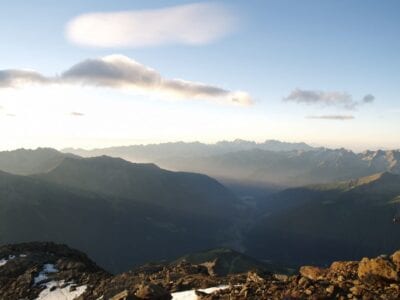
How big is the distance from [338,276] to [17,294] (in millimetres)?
44218

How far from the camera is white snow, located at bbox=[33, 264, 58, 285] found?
61.7m

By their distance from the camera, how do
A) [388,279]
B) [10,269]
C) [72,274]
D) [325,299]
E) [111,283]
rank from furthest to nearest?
1. [10,269]
2. [72,274]
3. [111,283]
4. [388,279]
5. [325,299]

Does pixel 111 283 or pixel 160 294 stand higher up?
pixel 160 294

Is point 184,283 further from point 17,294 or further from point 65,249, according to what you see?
point 65,249

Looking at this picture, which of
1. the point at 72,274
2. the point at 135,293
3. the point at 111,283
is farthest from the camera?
the point at 72,274

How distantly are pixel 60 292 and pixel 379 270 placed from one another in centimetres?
4196

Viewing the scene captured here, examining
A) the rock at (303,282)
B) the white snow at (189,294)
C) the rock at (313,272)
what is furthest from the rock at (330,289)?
the white snow at (189,294)

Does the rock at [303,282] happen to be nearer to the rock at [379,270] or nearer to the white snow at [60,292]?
the rock at [379,270]

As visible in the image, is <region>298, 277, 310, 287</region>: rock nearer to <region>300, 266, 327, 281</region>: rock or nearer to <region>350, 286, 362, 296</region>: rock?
<region>350, 286, 362, 296</region>: rock

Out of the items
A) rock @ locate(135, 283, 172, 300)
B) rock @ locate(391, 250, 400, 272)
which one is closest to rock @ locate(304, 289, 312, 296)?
rock @ locate(391, 250, 400, 272)

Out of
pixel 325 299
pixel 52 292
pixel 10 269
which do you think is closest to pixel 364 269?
pixel 325 299

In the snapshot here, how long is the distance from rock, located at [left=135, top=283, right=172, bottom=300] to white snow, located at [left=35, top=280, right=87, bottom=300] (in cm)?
2230

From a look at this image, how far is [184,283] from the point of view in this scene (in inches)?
1745

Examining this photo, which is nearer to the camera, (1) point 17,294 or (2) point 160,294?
(2) point 160,294
